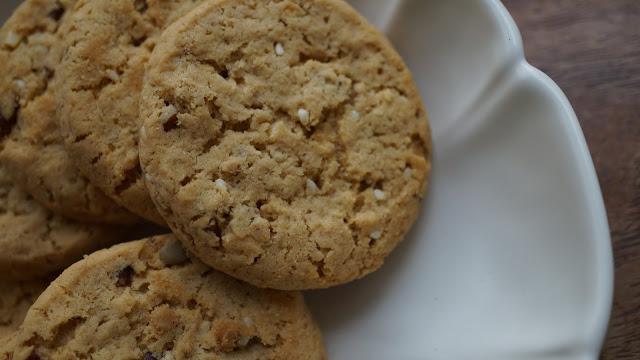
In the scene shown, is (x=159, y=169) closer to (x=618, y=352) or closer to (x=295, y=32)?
(x=295, y=32)

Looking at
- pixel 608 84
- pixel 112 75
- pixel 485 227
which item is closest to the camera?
pixel 112 75

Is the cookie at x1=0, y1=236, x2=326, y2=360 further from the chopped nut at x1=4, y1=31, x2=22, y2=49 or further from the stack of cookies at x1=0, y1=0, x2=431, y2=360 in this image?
the chopped nut at x1=4, y1=31, x2=22, y2=49

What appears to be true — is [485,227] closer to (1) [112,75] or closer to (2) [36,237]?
(1) [112,75]

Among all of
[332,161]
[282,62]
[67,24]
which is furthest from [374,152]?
[67,24]

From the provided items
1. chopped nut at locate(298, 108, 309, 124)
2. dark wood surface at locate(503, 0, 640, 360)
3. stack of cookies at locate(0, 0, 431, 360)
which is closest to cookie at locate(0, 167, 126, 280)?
stack of cookies at locate(0, 0, 431, 360)

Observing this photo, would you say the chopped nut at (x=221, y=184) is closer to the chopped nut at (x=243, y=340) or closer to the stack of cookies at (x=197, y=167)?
the stack of cookies at (x=197, y=167)

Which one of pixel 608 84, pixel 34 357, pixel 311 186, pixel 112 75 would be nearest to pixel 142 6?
pixel 112 75

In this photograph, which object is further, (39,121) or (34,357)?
(39,121)
